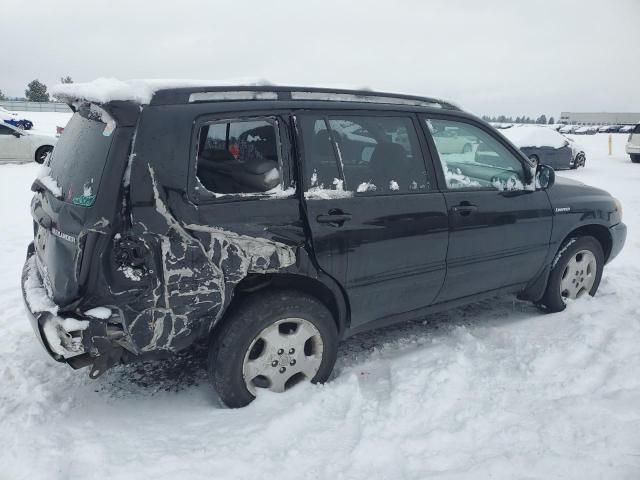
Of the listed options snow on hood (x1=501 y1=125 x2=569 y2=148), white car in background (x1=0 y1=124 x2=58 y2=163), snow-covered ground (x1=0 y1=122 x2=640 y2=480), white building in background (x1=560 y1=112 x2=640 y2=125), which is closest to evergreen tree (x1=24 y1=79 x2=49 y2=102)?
white car in background (x1=0 y1=124 x2=58 y2=163)

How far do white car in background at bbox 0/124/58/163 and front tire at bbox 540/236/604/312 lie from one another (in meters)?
14.6

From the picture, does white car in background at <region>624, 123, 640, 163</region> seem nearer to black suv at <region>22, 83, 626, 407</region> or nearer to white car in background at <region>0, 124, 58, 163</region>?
black suv at <region>22, 83, 626, 407</region>

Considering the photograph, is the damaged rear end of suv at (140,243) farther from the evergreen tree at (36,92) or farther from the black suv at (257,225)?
the evergreen tree at (36,92)

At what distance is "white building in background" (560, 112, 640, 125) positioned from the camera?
10150 cm

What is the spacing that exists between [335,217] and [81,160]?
1435 millimetres

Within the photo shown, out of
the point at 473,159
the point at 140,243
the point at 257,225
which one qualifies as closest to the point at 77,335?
the point at 140,243

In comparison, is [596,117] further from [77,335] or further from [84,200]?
[77,335]

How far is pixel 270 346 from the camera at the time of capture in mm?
2908

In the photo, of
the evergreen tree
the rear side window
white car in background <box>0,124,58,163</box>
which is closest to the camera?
the rear side window

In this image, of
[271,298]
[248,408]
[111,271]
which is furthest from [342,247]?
[111,271]

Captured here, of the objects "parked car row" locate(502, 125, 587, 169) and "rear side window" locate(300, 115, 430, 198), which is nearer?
"rear side window" locate(300, 115, 430, 198)

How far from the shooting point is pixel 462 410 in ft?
9.55

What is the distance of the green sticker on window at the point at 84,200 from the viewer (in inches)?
96.6

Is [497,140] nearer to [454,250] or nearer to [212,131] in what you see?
[454,250]
